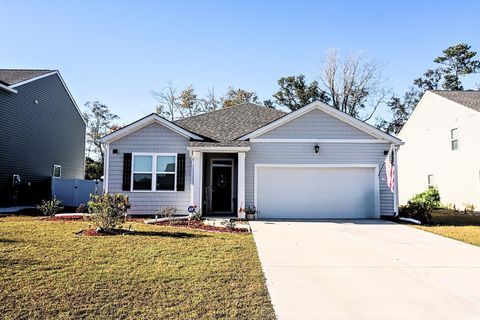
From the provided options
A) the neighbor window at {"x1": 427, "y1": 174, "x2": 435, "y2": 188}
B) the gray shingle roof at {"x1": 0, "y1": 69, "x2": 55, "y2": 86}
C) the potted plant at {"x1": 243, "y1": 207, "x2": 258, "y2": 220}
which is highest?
the gray shingle roof at {"x1": 0, "y1": 69, "x2": 55, "y2": 86}

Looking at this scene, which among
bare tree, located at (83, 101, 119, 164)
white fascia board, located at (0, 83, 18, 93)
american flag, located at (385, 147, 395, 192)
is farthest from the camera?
bare tree, located at (83, 101, 119, 164)

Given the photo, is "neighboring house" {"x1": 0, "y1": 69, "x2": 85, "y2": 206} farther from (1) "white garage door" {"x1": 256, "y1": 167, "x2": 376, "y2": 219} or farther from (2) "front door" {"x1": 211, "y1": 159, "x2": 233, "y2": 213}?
(1) "white garage door" {"x1": 256, "y1": 167, "x2": 376, "y2": 219}

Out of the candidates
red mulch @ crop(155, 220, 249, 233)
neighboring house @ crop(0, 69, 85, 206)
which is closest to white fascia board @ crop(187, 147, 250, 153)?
red mulch @ crop(155, 220, 249, 233)

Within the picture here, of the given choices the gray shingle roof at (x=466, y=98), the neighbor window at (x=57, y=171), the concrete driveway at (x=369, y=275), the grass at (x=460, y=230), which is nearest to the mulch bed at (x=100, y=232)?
the concrete driveway at (x=369, y=275)

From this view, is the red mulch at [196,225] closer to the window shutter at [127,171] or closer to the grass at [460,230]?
the window shutter at [127,171]

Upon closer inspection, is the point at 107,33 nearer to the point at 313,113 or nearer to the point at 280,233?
the point at 313,113

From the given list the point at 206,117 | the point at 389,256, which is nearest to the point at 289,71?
the point at 206,117

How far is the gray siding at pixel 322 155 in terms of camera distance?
41.7 feet

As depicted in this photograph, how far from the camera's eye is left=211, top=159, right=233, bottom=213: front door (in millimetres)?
13828

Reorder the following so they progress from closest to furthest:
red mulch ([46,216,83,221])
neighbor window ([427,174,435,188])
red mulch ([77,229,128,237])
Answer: red mulch ([77,229,128,237]), red mulch ([46,216,83,221]), neighbor window ([427,174,435,188])

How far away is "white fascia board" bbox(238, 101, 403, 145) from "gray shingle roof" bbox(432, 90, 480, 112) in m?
7.40

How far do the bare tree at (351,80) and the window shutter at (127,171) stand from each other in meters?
22.7

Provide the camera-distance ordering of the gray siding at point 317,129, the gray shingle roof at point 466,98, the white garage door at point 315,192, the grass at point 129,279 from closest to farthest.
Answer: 1. the grass at point 129,279
2. the white garage door at point 315,192
3. the gray siding at point 317,129
4. the gray shingle roof at point 466,98

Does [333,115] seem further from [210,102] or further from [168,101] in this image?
[168,101]
